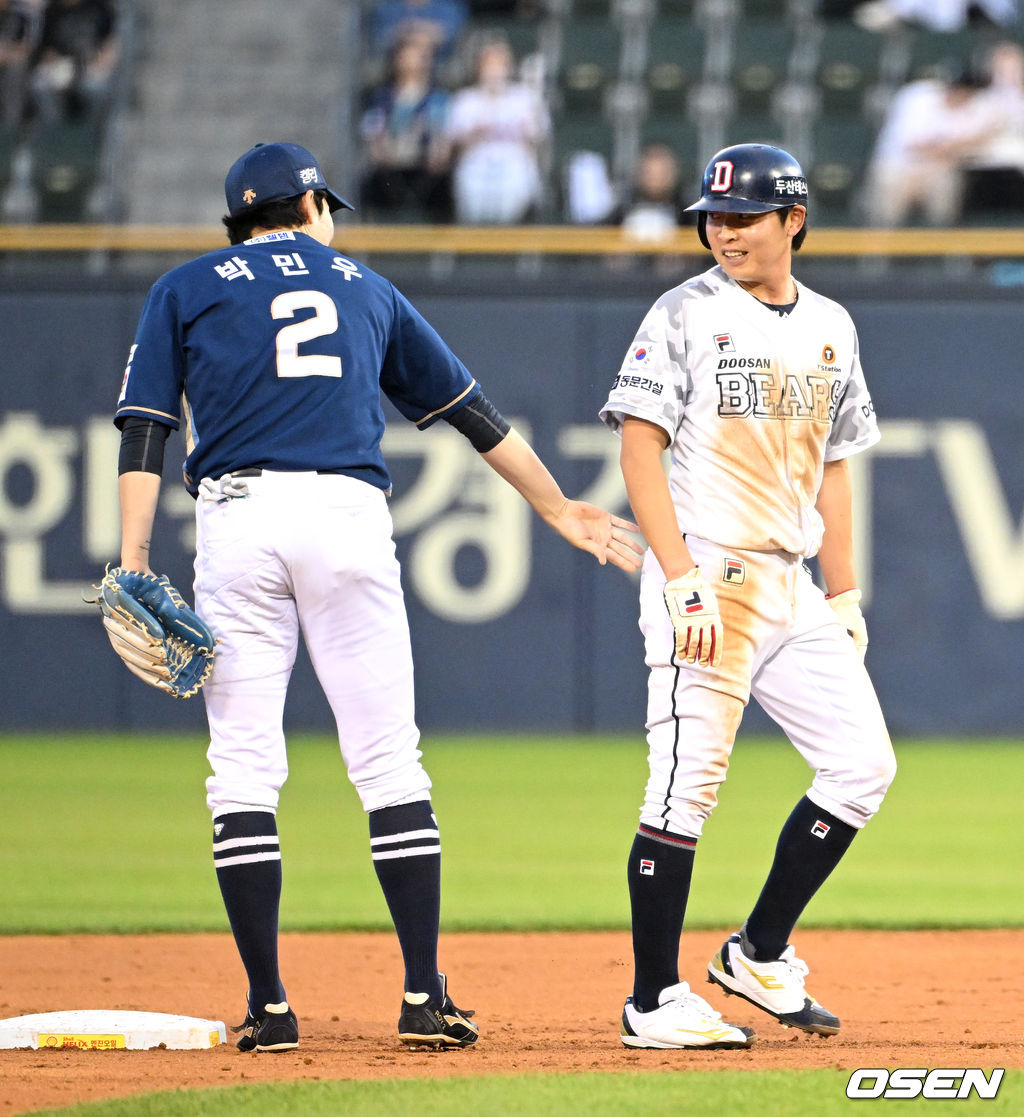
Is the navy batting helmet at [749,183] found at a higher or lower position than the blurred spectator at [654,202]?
lower

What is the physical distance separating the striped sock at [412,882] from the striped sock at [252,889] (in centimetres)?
24

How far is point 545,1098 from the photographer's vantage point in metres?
3.46

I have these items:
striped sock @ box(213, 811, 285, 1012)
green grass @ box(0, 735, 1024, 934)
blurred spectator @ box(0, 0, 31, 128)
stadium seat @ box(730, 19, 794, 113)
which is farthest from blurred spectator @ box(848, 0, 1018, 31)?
striped sock @ box(213, 811, 285, 1012)

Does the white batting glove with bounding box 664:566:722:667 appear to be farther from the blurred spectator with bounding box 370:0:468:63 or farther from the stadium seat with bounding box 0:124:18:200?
the blurred spectator with bounding box 370:0:468:63

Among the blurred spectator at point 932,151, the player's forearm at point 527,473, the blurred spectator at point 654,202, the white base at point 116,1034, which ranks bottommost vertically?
the white base at point 116,1034

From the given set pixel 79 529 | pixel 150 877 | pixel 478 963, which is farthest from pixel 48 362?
pixel 478 963

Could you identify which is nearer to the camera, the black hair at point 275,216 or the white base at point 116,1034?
the white base at point 116,1034

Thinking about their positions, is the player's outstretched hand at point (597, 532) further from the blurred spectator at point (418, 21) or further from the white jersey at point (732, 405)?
the blurred spectator at point (418, 21)

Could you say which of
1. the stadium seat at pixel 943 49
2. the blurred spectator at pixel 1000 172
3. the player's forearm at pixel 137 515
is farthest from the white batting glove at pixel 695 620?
the stadium seat at pixel 943 49

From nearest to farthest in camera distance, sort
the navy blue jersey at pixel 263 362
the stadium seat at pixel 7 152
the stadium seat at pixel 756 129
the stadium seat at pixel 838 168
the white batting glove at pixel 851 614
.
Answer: the navy blue jersey at pixel 263 362, the white batting glove at pixel 851 614, the stadium seat at pixel 838 168, the stadium seat at pixel 7 152, the stadium seat at pixel 756 129

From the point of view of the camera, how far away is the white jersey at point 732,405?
418cm

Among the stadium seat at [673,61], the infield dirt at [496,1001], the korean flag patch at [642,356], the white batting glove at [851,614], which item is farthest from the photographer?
the stadium seat at [673,61]

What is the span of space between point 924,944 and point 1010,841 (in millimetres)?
2070

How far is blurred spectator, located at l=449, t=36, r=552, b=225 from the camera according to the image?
1248cm
